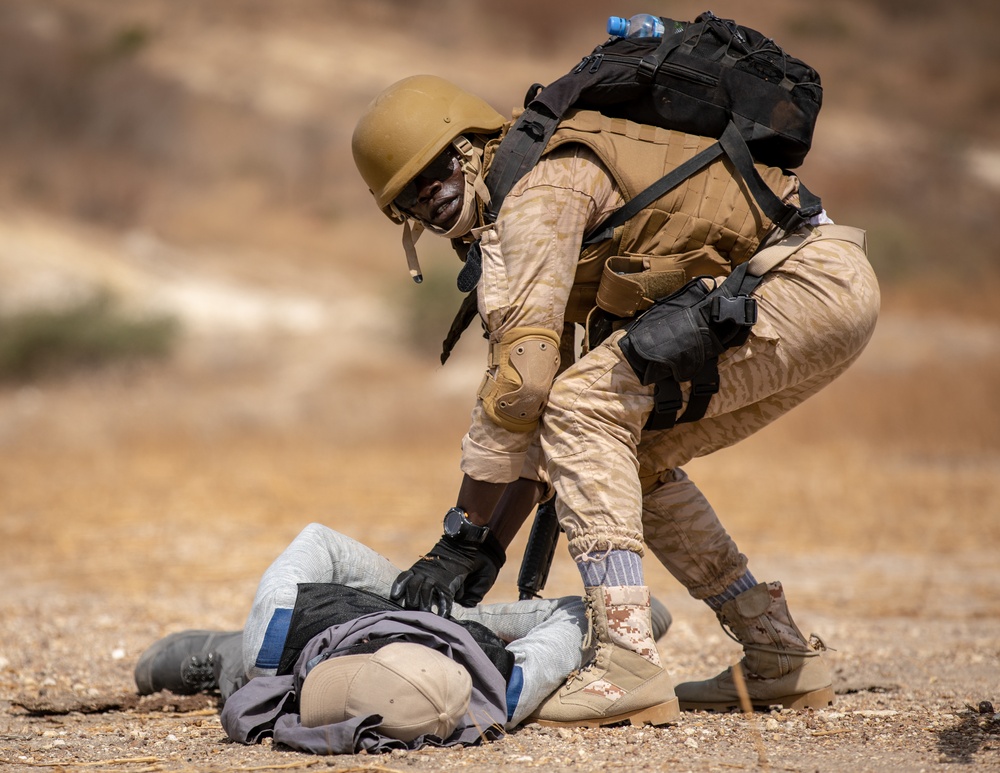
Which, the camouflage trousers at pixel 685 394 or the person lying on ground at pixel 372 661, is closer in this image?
the person lying on ground at pixel 372 661

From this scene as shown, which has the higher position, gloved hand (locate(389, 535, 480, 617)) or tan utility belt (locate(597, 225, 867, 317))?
tan utility belt (locate(597, 225, 867, 317))

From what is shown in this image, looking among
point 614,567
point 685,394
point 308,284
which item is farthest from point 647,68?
point 308,284

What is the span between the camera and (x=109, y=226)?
23.2 m

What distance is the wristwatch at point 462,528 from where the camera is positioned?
324 cm

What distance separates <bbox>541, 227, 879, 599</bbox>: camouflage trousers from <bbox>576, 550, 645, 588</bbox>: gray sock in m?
0.02

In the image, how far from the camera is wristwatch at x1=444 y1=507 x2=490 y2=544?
3.24m

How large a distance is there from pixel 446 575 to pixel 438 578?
3cm

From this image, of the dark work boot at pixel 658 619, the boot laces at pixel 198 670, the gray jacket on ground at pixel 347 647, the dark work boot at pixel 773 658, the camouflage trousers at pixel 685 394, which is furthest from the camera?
the boot laces at pixel 198 670

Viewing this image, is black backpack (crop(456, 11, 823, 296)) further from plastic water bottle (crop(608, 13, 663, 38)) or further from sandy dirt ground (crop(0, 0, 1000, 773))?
sandy dirt ground (crop(0, 0, 1000, 773))

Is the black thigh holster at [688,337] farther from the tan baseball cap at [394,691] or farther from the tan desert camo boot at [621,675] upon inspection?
the tan baseball cap at [394,691]

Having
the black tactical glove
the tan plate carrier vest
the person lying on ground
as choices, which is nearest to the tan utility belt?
the tan plate carrier vest

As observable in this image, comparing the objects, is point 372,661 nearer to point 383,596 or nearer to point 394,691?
point 394,691

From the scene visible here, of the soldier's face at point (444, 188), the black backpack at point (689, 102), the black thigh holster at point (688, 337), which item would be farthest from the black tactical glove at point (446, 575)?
the soldier's face at point (444, 188)

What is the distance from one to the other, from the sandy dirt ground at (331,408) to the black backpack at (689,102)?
1.46 metres
